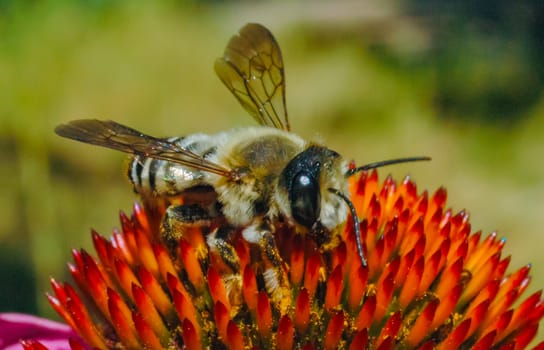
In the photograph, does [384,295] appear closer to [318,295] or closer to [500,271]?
[318,295]

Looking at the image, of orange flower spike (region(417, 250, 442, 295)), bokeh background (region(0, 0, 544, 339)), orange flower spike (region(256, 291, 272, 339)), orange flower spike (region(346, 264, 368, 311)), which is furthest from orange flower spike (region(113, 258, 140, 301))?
bokeh background (region(0, 0, 544, 339))

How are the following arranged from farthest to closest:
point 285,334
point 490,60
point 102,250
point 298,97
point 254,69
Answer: point 490,60 < point 298,97 < point 254,69 < point 102,250 < point 285,334

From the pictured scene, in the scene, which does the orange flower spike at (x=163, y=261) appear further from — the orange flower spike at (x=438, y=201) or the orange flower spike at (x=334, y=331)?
the orange flower spike at (x=438, y=201)

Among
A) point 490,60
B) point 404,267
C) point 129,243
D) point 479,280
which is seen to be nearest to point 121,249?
point 129,243

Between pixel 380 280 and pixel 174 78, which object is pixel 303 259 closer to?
pixel 380 280

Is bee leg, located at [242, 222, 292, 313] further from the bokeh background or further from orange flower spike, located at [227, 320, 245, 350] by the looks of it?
the bokeh background

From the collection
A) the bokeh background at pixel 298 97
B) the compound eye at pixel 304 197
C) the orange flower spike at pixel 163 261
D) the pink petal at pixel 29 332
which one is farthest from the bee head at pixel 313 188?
the bokeh background at pixel 298 97

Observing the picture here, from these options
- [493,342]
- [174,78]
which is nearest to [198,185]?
[493,342]
